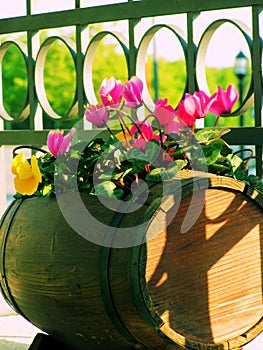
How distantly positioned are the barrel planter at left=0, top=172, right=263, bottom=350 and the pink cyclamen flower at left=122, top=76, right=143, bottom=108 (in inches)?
12.4

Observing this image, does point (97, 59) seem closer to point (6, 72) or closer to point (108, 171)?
point (6, 72)

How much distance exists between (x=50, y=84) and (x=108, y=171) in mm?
33129

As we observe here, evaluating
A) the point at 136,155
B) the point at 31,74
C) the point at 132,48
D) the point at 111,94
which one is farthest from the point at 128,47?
the point at 136,155

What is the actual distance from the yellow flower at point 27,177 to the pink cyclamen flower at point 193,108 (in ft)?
Answer: 1.55

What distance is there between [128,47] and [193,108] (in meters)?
0.77

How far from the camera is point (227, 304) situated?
6.51ft

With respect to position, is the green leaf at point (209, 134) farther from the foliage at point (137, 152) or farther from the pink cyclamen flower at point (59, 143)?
the pink cyclamen flower at point (59, 143)

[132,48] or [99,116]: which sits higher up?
[132,48]

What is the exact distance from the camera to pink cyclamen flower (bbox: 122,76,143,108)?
2.13 m

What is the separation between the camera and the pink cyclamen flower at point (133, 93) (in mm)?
2129

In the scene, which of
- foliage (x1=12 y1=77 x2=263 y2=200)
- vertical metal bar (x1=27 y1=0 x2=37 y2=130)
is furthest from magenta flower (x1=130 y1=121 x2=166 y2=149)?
vertical metal bar (x1=27 y1=0 x2=37 y2=130)

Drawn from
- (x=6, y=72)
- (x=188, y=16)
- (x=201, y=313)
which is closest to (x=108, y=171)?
(x=201, y=313)

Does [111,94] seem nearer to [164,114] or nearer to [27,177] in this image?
[164,114]

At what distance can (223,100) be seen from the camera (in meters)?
2.14
